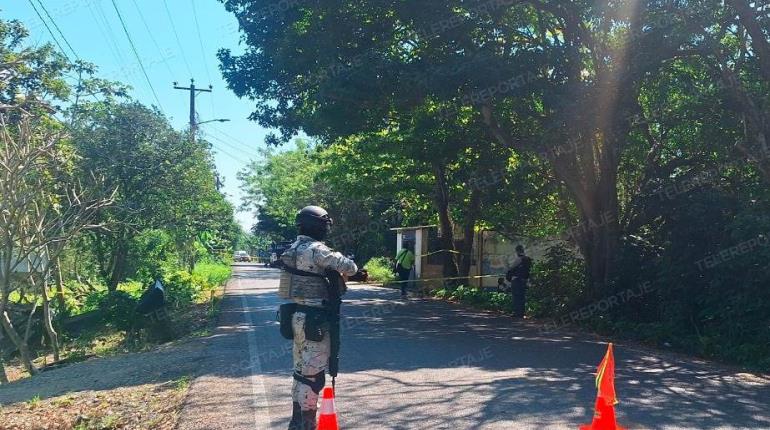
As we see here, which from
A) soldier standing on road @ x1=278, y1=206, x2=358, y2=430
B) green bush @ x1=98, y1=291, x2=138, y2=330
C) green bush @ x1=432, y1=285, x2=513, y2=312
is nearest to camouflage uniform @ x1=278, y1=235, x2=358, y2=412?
soldier standing on road @ x1=278, y1=206, x2=358, y2=430

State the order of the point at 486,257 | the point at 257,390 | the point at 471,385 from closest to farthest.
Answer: the point at 257,390
the point at 471,385
the point at 486,257

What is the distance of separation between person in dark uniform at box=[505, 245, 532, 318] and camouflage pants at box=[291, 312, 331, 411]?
983cm

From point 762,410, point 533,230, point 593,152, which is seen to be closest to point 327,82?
point 593,152

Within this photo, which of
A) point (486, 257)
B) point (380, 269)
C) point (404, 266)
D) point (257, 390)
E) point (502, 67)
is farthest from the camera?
point (380, 269)

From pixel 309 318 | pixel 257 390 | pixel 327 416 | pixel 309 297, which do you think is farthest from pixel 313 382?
pixel 257 390

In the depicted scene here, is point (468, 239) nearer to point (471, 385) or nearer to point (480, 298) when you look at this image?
point (480, 298)

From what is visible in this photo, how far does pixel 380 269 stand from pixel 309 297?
2959cm

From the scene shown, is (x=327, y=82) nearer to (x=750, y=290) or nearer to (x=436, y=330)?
(x=436, y=330)

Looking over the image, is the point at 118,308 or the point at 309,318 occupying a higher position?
the point at 309,318

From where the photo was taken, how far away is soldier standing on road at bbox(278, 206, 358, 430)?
4.91m

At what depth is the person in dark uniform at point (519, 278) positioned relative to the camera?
14.3 m

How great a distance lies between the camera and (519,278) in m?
14.3

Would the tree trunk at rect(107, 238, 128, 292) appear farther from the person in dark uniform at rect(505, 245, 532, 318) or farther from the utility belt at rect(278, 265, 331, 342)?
the utility belt at rect(278, 265, 331, 342)

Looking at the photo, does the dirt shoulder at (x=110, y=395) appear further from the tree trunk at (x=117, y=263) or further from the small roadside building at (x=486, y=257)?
the small roadside building at (x=486, y=257)
